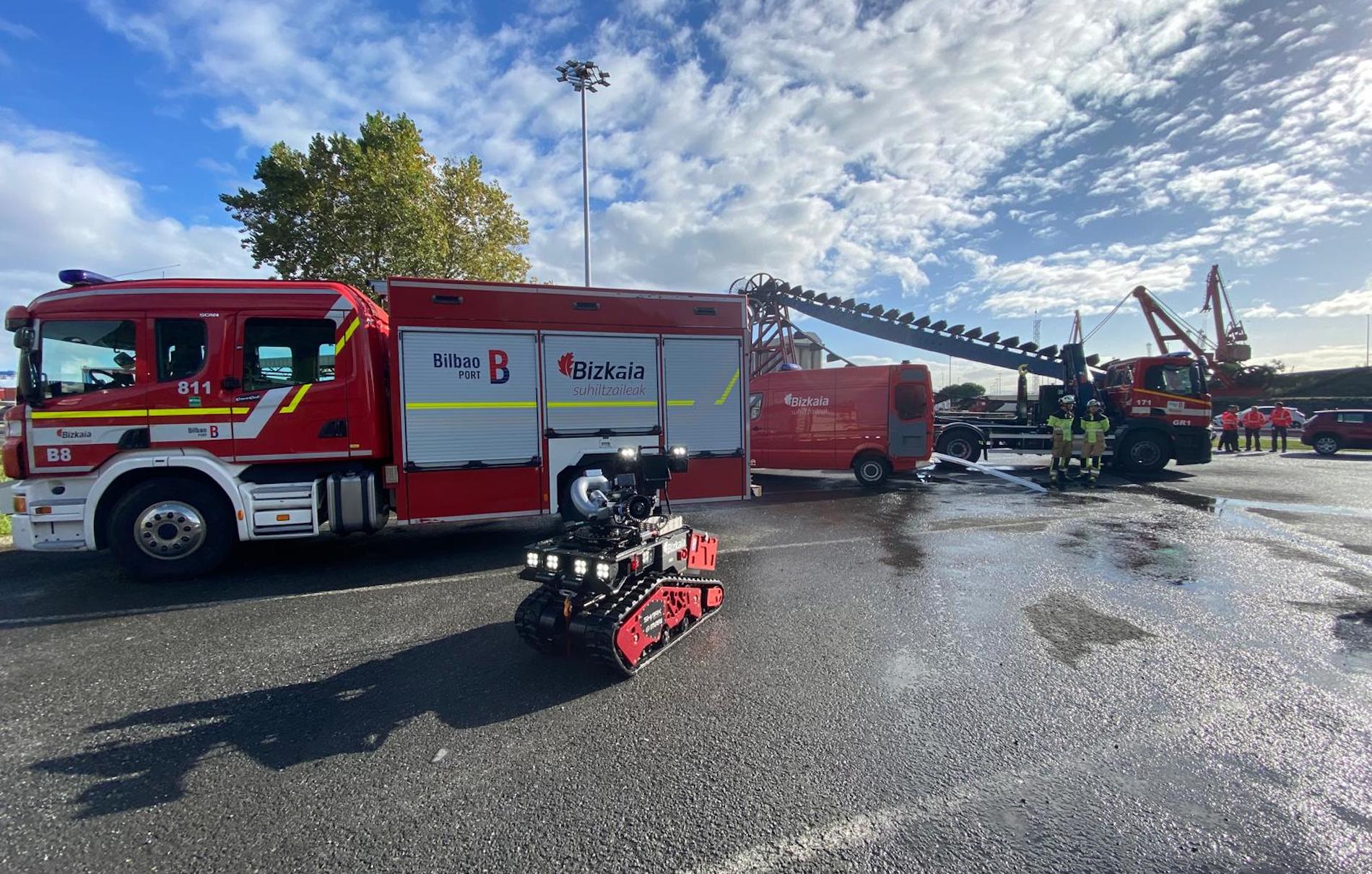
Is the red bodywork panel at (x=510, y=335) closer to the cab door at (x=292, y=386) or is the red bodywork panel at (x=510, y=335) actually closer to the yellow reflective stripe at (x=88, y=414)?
the cab door at (x=292, y=386)

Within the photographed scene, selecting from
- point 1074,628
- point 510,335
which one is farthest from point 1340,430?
point 510,335

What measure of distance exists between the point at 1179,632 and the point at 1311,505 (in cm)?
820

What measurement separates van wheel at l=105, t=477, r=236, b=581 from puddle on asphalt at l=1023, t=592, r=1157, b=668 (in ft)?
24.5

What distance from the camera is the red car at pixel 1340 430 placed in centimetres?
1762

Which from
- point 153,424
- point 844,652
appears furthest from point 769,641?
point 153,424

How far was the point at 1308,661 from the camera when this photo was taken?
3920 mm

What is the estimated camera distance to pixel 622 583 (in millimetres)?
3977

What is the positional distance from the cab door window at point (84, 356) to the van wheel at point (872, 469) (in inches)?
440

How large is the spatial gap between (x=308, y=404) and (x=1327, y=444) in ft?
87.1

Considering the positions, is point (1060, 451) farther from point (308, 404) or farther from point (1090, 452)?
point (308, 404)

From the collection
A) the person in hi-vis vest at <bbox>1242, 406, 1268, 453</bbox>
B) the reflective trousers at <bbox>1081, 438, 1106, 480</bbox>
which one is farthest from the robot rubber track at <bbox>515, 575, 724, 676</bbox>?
the person in hi-vis vest at <bbox>1242, 406, 1268, 453</bbox>

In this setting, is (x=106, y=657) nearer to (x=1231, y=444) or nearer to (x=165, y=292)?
(x=165, y=292)

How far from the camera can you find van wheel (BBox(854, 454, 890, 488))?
12.1 m

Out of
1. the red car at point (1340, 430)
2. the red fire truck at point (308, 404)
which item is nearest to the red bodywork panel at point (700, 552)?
the red fire truck at point (308, 404)
